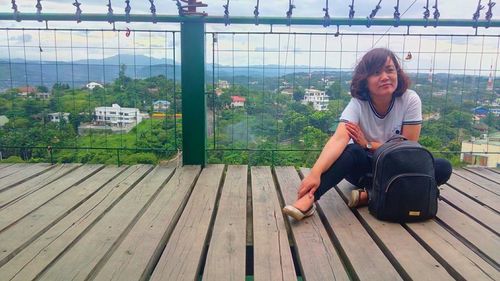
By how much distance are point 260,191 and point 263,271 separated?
1.09 meters

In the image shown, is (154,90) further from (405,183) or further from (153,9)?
(405,183)

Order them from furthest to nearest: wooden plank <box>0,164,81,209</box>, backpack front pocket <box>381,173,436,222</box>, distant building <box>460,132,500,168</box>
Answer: distant building <box>460,132,500,168</box>, wooden plank <box>0,164,81,209</box>, backpack front pocket <box>381,173,436,222</box>

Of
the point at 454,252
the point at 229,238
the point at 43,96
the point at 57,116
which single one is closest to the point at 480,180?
the point at 454,252

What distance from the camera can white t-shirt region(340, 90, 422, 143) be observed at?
8.05 feet

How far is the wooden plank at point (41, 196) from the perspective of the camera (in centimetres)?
224

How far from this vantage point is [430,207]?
2184mm

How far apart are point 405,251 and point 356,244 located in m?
0.21

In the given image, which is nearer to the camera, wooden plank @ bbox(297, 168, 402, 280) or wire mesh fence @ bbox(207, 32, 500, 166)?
wooden plank @ bbox(297, 168, 402, 280)

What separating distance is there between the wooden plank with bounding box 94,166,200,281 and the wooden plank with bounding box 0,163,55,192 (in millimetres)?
1037

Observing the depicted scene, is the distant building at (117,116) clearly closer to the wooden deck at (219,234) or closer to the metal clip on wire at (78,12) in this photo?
the wooden deck at (219,234)

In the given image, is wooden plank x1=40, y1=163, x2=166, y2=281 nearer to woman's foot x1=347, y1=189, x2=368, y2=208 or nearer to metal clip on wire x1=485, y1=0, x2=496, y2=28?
woman's foot x1=347, y1=189, x2=368, y2=208

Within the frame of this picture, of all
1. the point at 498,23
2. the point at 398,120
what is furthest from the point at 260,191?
the point at 498,23

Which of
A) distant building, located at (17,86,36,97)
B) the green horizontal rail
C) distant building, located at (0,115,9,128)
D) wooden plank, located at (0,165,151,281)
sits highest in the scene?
the green horizontal rail

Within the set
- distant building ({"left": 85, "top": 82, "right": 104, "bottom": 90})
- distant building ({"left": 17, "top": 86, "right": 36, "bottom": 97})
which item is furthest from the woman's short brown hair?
distant building ({"left": 17, "top": 86, "right": 36, "bottom": 97})
